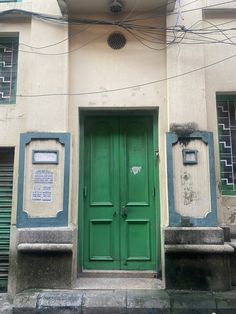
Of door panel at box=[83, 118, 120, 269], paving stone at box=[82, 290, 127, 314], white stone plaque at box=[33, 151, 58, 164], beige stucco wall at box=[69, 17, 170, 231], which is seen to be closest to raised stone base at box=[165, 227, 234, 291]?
paving stone at box=[82, 290, 127, 314]

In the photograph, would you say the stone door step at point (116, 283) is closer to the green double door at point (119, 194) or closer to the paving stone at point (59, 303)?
the green double door at point (119, 194)

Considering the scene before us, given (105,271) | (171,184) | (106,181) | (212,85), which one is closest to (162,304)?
(105,271)

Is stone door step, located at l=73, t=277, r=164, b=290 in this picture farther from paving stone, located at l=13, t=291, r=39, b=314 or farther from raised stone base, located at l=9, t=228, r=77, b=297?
paving stone, located at l=13, t=291, r=39, b=314

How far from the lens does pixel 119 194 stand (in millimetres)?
5363

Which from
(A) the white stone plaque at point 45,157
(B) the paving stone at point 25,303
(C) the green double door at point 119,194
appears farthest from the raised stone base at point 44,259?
(A) the white stone plaque at point 45,157

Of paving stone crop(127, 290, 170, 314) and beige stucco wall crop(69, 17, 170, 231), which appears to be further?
beige stucco wall crop(69, 17, 170, 231)

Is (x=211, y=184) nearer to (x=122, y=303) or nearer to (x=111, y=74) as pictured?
(x=122, y=303)

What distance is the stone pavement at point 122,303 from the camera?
169 inches

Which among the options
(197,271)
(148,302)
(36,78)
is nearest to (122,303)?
(148,302)

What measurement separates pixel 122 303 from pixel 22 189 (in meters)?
2.10

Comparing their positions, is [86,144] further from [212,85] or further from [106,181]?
[212,85]

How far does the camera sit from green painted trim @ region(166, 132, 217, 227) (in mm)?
4852

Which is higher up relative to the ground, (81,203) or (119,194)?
(119,194)

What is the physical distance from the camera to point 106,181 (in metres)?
5.40
